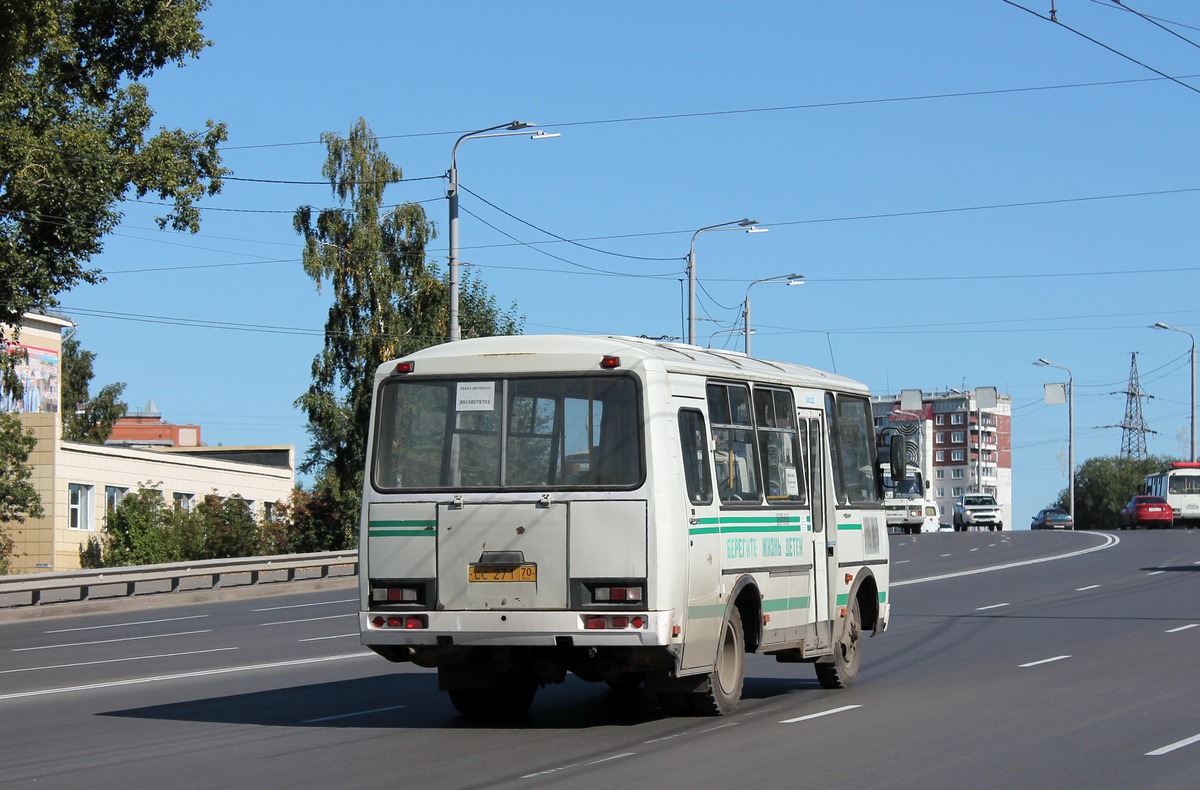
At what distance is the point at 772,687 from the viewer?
1557 centimetres

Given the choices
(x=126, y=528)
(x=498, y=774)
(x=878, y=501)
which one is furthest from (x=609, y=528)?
(x=126, y=528)

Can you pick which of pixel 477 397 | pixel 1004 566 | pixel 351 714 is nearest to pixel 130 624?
pixel 351 714

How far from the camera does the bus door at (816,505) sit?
14320mm

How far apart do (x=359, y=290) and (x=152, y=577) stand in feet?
76.2

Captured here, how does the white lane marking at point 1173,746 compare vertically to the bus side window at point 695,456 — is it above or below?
below

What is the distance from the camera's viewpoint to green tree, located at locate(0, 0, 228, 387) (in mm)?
24953

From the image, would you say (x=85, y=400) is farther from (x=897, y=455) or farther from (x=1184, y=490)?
(x=897, y=455)

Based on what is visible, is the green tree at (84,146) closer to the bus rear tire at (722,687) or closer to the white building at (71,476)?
the bus rear tire at (722,687)

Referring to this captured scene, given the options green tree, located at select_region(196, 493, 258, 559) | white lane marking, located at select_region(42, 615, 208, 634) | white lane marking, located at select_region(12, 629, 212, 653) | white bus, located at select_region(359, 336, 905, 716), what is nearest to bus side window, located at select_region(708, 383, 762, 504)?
white bus, located at select_region(359, 336, 905, 716)

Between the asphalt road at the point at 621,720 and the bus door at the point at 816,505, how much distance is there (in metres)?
0.90

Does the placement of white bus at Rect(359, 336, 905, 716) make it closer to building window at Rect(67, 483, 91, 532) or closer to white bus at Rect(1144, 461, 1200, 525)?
building window at Rect(67, 483, 91, 532)

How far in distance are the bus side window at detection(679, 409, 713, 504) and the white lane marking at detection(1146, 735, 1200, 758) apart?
11.8ft

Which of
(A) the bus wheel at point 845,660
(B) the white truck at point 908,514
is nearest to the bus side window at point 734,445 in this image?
(A) the bus wheel at point 845,660

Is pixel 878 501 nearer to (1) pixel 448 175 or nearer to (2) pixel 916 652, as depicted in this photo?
(2) pixel 916 652
